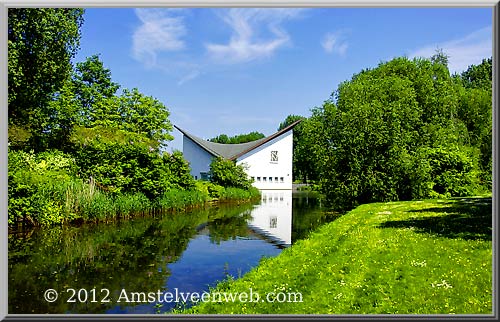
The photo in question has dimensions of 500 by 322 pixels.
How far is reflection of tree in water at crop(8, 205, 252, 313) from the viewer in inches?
292

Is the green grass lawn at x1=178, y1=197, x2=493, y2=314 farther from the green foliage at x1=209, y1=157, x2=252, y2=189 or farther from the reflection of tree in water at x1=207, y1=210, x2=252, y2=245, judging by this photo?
the green foliage at x1=209, y1=157, x2=252, y2=189

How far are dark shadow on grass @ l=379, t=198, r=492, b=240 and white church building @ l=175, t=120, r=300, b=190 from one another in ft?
26.8

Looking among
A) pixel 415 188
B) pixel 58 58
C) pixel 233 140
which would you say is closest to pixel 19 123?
pixel 58 58

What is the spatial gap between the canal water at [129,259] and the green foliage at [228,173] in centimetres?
1094

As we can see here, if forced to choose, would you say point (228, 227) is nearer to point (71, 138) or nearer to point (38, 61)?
point (71, 138)

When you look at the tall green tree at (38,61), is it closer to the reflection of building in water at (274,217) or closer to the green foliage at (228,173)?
the reflection of building in water at (274,217)

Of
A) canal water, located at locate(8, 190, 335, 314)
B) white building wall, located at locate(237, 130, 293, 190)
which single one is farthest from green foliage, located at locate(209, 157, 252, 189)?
canal water, located at locate(8, 190, 335, 314)

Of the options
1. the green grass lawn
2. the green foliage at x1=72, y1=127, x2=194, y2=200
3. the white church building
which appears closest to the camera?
the green grass lawn

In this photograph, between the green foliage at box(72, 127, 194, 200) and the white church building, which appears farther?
the white church building

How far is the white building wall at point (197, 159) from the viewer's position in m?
23.5

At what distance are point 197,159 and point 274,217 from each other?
836cm

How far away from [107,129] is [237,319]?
1556cm

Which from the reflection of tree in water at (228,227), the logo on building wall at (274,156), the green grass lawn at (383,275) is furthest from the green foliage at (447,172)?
the green grass lawn at (383,275)

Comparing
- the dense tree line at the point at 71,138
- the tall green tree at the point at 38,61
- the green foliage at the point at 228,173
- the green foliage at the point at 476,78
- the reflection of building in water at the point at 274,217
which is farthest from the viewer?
the green foliage at the point at 228,173
